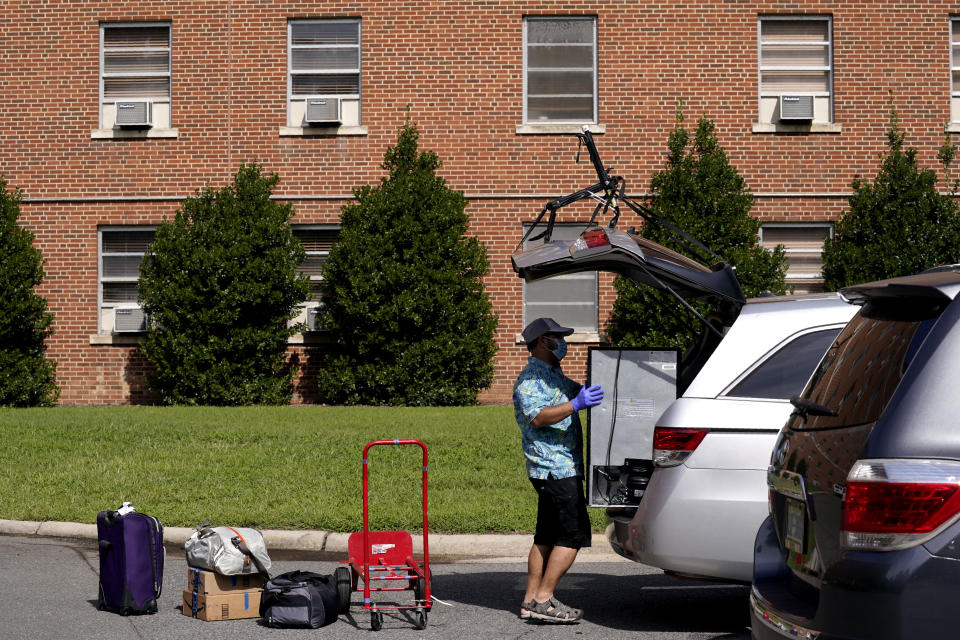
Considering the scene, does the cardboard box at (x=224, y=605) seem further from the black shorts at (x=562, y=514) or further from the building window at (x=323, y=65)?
the building window at (x=323, y=65)

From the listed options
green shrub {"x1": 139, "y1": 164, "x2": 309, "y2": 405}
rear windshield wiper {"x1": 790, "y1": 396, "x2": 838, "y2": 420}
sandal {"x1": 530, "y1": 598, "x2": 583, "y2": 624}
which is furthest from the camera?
green shrub {"x1": 139, "y1": 164, "x2": 309, "y2": 405}

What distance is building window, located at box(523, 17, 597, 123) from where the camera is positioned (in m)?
19.1

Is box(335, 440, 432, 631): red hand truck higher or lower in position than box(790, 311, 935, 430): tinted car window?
lower

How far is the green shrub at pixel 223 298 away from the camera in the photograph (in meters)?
17.9

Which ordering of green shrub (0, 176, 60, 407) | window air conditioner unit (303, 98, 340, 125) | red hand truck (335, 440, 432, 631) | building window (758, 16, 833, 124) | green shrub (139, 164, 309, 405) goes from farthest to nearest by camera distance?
building window (758, 16, 833, 124)
window air conditioner unit (303, 98, 340, 125)
green shrub (0, 176, 60, 407)
green shrub (139, 164, 309, 405)
red hand truck (335, 440, 432, 631)

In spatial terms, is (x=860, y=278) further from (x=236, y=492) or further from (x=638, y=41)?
(x=236, y=492)

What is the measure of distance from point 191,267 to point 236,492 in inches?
300

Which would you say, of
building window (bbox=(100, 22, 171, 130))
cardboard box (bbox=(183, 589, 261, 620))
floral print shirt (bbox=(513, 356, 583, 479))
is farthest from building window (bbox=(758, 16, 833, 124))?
cardboard box (bbox=(183, 589, 261, 620))

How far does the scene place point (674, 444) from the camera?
635 centimetres

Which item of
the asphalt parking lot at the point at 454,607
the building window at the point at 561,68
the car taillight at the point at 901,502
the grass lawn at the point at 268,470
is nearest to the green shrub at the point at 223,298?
the grass lawn at the point at 268,470

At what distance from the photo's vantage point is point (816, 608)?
3.68 meters

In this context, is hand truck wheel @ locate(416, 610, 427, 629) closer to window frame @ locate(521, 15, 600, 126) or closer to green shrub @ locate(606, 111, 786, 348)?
green shrub @ locate(606, 111, 786, 348)

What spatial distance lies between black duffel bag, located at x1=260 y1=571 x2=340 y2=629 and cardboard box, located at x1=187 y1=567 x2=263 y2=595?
0.66 ft

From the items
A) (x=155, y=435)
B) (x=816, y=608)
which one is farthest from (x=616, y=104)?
(x=816, y=608)
